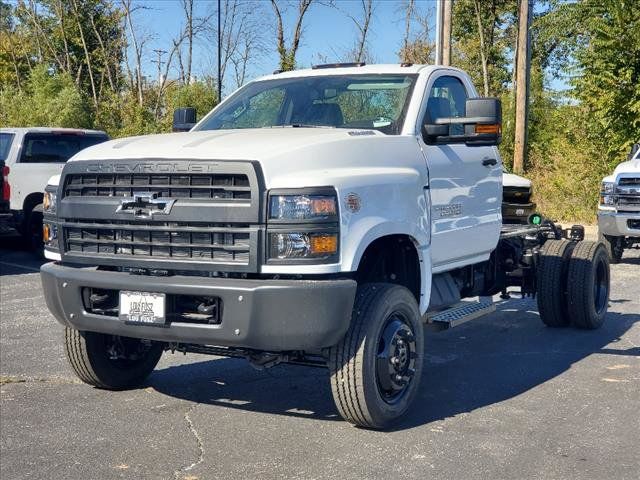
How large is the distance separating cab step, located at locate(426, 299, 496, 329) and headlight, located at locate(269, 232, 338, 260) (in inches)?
59.2

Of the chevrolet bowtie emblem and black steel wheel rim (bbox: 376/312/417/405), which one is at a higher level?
the chevrolet bowtie emblem

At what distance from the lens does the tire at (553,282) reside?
26.8ft

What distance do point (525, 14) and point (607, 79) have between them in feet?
11.6

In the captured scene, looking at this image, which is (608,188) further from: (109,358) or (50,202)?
(50,202)

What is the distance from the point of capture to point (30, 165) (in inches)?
558

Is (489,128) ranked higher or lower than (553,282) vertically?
higher

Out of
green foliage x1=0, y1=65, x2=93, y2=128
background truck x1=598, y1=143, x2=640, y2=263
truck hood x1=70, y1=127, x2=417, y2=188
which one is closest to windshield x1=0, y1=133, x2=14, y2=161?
background truck x1=598, y1=143, x2=640, y2=263

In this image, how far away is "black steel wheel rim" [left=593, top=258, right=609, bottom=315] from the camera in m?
8.55

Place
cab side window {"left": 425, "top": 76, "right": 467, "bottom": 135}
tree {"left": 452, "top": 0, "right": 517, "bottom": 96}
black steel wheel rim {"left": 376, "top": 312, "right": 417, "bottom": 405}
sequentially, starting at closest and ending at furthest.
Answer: black steel wheel rim {"left": 376, "top": 312, "right": 417, "bottom": 405} → cab side window {"left": 425, "top": 76, "right": 467, "bottom": 135} → tree {"left": 452, "top": 0, "right": 517, "bottom": 96}

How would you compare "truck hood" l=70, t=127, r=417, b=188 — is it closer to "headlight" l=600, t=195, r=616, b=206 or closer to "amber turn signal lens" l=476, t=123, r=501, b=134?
"amber turn signal lens" l=476, t=123, r=501, b=134

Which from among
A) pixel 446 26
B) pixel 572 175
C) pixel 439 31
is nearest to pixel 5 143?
pixel 439 31

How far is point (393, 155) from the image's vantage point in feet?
18.0

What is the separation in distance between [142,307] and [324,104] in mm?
2114

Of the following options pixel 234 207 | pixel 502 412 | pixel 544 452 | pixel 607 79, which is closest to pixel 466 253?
pixel 502 412
